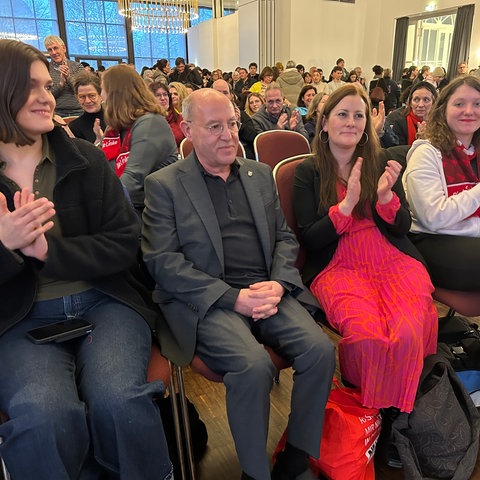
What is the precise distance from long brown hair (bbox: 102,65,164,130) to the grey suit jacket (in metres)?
0.92

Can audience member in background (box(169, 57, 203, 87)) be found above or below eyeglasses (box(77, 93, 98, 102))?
above

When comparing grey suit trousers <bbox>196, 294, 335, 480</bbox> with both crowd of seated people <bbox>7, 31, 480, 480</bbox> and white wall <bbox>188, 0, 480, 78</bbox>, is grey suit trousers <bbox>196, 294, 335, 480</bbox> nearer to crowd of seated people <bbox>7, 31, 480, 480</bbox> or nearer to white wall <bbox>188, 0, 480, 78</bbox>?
crowd of seated people <bbox>7, 31, 480, 480</bbox>

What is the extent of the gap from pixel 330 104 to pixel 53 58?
3.07 m

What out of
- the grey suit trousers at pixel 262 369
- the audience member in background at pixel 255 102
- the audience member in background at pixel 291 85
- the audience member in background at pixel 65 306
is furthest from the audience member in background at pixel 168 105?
the audience member in background at pixel 291 85

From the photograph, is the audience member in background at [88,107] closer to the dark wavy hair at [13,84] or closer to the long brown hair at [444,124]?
the dark wavy hair at [13,84]

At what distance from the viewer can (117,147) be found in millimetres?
2480

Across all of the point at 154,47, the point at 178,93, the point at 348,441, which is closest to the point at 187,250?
the point at 348,441

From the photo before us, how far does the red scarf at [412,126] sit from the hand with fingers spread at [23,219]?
3.26m

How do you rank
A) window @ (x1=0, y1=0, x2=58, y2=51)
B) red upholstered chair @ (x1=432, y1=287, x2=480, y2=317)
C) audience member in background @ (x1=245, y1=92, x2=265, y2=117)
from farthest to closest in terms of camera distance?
window @ (x1=0, y1=0, x2=58, y2=51) → audience member in background @ (x1=245, y1=92, x2=265, y2=117) → red upholstered chair @ (x1=432, y1=287, x2=480, y2=317)

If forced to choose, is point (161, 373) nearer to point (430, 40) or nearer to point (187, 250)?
point (187, 250)

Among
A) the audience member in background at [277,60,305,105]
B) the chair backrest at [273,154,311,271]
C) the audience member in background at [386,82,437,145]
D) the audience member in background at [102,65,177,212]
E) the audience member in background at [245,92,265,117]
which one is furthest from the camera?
the audience member in background at [277,60,305,105]

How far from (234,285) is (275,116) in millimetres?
3236

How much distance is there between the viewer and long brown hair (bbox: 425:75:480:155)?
196 centimetres

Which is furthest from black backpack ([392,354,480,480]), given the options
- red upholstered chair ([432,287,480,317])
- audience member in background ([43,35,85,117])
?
audience member in background ([43,35,85,117])
